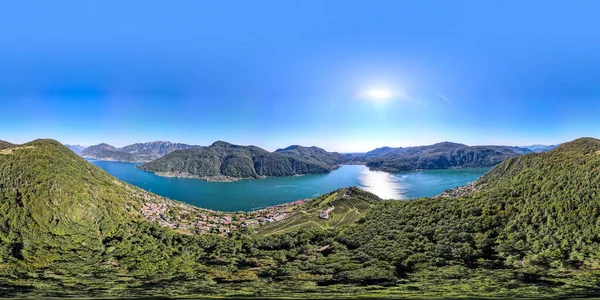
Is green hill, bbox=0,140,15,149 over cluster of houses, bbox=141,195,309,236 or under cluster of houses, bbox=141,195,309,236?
over

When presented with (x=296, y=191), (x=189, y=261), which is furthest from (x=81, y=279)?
(x=296, y=191)

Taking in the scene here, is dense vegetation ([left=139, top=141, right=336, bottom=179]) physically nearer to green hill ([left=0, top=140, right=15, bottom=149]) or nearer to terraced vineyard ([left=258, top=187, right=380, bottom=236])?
terraced vineyard ([left=258, top=187, right=380, bottom=236])

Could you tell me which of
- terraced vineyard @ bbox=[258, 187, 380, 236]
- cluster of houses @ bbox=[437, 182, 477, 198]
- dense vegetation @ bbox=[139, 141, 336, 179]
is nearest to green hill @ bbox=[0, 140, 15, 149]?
terraced vineyard @ bbox=[258, 187, 380, 236]

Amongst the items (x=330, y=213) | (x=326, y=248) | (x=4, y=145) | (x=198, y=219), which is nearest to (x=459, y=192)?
(x=330, y=213)

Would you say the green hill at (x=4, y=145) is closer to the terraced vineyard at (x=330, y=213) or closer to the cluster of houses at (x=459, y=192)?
the terraced vineyard at (x=330, y=213)

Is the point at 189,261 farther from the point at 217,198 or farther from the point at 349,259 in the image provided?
the point at 217,198

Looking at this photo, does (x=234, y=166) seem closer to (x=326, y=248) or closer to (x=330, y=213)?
(x=330, y=213)
